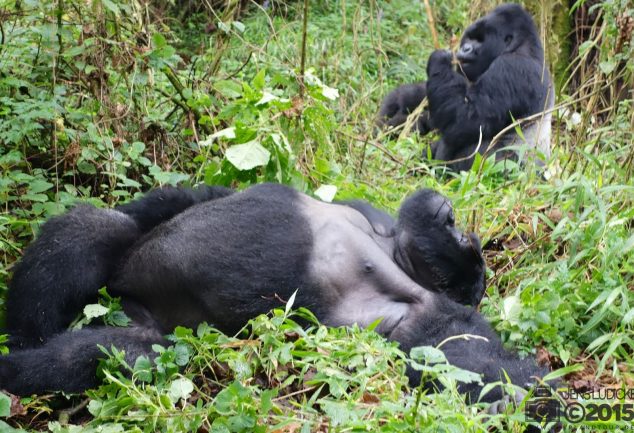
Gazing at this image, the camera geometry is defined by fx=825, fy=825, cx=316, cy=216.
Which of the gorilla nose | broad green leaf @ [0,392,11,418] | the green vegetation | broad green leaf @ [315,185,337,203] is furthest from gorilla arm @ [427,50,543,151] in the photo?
broad green leaf @ [0,392,11,418]

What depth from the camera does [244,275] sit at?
9.09 feet

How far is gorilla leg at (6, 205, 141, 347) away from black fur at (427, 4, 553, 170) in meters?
3.42

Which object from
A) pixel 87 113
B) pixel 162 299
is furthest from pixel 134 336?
pixel 87 113

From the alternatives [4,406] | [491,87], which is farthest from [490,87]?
[4,406]

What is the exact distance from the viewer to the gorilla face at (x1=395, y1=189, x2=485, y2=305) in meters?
2.96

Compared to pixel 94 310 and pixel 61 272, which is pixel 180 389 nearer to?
pixel 94 310

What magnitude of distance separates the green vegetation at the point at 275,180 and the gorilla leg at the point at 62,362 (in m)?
0.06

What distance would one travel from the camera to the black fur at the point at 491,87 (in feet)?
19.2

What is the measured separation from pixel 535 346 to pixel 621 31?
1628 millimetres

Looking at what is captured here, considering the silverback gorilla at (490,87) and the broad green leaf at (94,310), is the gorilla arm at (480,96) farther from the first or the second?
the broad green leaf at (94,310)

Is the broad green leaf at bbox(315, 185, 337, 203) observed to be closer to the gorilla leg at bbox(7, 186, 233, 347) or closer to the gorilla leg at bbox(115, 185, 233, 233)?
the gorilla leg at bbox(115, 185, 233, 233)

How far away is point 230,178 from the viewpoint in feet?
11.6

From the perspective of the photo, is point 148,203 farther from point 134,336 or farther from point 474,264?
point 474,264

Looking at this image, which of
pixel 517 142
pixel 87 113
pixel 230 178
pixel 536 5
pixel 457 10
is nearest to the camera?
pixel 230 178
